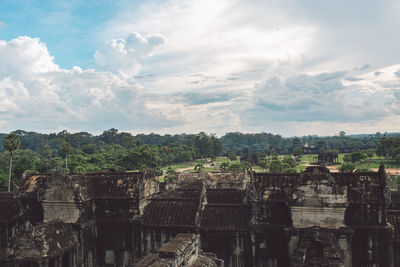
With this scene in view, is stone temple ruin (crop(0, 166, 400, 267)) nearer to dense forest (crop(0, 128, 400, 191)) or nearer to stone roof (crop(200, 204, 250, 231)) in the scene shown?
stone roof (crop(200, 204, 250, 231))

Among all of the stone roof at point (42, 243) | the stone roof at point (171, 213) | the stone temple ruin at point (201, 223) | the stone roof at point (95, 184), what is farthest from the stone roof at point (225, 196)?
the stone roof at point (42, 243)

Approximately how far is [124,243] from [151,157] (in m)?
77.2

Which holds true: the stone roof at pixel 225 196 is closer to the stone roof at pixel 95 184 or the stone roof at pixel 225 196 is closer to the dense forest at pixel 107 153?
the stone roof at pixel 95 184

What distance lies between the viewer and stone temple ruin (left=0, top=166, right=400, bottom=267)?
13.9 m

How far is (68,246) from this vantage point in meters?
15.7

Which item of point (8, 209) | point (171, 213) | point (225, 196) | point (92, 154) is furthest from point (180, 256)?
point (92, 154)

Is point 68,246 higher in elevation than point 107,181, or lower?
lower

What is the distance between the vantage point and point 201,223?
16672mm

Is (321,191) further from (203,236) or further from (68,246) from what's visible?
(68,246)

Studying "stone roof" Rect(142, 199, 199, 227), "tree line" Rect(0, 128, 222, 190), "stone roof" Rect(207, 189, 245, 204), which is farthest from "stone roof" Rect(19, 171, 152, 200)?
"stone roof" Rect(207, 189, 245, 204)

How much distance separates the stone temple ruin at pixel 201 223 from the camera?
13.9m

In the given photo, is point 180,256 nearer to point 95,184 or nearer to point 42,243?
point 42,243

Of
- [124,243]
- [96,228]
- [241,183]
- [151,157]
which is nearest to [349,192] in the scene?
[124,243]

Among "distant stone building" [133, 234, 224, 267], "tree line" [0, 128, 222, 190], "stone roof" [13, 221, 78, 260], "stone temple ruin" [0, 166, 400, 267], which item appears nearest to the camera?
A: "distant stone building" [133, 234, 224, 267]
